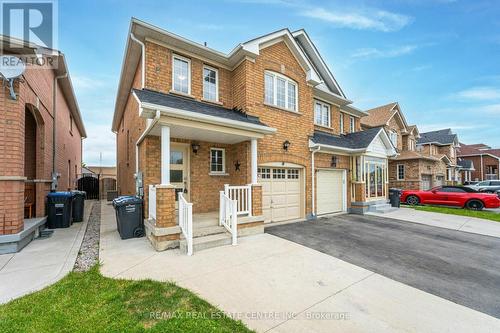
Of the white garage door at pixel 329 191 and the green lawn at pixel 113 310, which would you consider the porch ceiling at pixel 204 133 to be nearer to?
the green lawn at pixel 113 310

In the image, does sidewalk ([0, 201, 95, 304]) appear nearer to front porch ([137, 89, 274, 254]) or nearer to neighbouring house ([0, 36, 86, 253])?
neighbouring house ([0, 36, 86, 253])

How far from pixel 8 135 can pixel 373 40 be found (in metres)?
17.4

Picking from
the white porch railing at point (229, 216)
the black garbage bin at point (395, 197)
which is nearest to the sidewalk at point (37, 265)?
the white porch railing at point (229, 216)

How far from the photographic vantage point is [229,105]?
335 inches

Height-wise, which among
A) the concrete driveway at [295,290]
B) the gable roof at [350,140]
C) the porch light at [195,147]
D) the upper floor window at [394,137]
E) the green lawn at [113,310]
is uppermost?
the upper floor window at [394,137]

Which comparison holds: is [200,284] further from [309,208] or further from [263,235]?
[309,208]

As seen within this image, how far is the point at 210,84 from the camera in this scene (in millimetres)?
8172

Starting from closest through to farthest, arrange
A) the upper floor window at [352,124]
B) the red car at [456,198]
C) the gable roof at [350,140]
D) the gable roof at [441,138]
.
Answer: the gable roof at [350,140], the red car at [456,198], the upper floor window at [352,124], the gable roof at [441,138]

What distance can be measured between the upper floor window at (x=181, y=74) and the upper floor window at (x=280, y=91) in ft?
9.81

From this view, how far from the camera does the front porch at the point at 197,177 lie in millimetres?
5324

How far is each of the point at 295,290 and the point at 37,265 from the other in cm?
507

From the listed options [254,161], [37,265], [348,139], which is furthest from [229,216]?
[348,139]

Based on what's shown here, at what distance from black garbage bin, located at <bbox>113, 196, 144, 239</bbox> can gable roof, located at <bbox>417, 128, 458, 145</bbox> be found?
33.8 metres

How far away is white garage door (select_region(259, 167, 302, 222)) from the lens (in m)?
8.27
